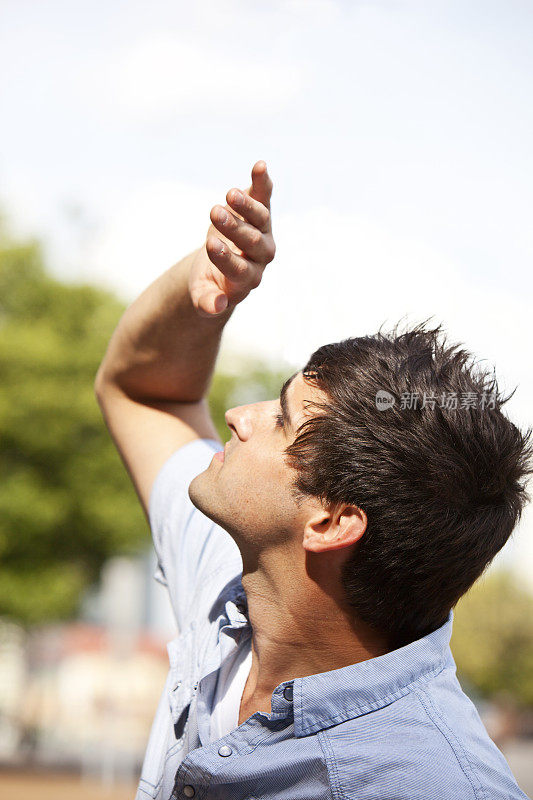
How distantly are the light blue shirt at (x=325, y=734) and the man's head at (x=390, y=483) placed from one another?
0.57ft

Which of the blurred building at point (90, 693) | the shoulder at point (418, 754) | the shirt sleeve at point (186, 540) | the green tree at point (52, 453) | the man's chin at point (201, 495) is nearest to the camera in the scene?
the shoulder at point (418, 754)

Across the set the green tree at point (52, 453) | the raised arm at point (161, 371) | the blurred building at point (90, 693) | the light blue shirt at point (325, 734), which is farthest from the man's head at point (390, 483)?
the blurred building at point (90, 693)

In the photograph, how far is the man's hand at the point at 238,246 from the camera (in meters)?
2.19

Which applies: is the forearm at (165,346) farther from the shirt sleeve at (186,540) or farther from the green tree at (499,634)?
the green tree at (499,634)

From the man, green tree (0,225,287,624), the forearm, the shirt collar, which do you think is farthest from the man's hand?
green tree (0,225,287,624)

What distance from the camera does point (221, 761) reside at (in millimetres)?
2049

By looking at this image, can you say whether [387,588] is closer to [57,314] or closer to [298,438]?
[298,438]

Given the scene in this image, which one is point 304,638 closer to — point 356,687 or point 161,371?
point 356,687

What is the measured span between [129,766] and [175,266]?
17.1 m

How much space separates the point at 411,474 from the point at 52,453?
45.0ft

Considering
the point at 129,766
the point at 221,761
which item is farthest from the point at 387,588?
the point at 129,766

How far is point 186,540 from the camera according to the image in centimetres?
272

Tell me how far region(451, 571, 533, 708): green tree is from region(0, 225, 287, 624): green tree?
67.1 feet

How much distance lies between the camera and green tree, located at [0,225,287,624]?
1497 cm
